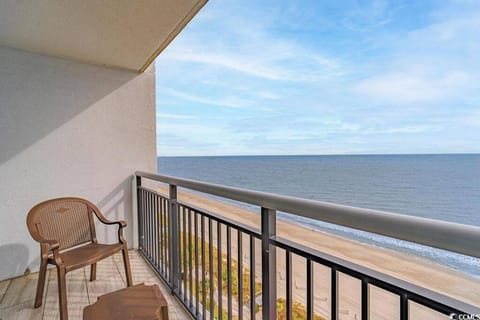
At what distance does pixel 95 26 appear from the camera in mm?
2043

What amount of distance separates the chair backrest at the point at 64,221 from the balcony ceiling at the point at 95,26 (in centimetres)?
131

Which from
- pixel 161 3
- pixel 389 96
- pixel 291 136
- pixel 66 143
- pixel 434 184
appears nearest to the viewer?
pixel 161 3

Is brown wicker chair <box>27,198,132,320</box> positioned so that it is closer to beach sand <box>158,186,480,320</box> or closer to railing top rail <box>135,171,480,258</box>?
beach sand <box>158,186,480,320</box>

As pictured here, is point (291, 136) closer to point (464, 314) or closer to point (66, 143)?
point (66, 143)

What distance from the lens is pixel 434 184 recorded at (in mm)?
18359

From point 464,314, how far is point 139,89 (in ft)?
10.7

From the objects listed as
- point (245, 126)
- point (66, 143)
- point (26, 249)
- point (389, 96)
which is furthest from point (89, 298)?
point (245, 126)

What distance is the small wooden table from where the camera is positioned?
1.24 meters

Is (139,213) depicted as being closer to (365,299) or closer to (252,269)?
(252,269)

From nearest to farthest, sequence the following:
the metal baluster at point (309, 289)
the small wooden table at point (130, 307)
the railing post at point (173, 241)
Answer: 1. the metal baluster at point (309, 289)
2. the small wooden table at point (130, 307)
3. the railing post at point (173, 241)

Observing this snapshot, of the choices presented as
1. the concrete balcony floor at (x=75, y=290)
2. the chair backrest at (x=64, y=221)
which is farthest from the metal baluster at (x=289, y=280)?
the chair backrest at (x=64, y=221)

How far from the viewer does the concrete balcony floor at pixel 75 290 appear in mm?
1938

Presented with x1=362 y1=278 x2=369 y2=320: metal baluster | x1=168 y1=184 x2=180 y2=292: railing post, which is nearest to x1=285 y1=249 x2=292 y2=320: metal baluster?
x1=362 y1=278 x2=369 y2=320: metal baluster

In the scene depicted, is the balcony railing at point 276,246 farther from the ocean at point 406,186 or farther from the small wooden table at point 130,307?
the ocean at point 406,186
